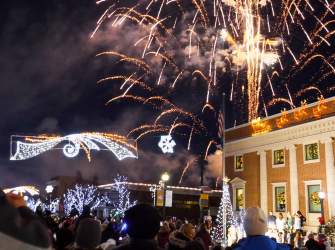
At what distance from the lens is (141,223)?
10.2ft

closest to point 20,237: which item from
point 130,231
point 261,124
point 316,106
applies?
point 130,231

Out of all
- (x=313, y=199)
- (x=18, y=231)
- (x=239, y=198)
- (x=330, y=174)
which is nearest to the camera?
(x=18, y=231)

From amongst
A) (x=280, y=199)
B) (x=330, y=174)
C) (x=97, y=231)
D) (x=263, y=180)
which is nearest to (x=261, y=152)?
(x=263, y=180)

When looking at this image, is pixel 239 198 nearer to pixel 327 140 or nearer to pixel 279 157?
pixel 279 157

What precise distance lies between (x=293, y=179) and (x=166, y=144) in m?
11.3

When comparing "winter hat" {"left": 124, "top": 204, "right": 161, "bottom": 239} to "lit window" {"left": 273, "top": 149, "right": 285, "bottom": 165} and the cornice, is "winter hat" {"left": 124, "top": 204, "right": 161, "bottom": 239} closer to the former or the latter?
the cornice

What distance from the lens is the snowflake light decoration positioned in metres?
29.9

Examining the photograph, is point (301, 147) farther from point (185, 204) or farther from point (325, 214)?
point (185, 204)

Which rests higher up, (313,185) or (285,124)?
(285,124)

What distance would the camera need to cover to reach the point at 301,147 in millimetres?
34906

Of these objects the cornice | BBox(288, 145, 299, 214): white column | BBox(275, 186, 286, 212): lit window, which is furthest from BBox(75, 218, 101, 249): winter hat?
BBox(275, 186, 286, 212): lit window

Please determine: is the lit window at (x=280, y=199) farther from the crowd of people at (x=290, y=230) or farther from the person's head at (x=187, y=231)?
the person's head at (x=187, y=231)

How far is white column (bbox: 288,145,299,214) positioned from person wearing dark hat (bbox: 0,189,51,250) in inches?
1363

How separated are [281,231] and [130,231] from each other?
26762 mm
